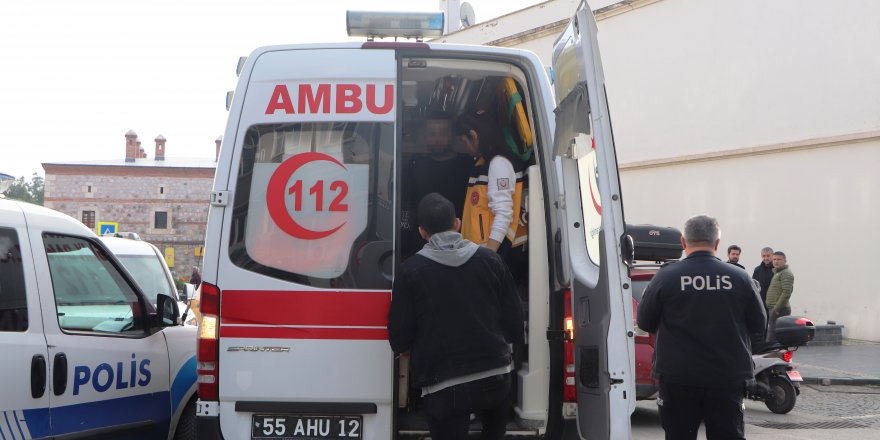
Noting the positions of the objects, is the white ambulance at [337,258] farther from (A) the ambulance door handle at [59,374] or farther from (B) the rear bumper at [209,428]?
(A) the ambulance door handle at [59,374]

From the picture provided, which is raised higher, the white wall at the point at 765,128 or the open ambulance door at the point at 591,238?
the white wall at the point at 765,128

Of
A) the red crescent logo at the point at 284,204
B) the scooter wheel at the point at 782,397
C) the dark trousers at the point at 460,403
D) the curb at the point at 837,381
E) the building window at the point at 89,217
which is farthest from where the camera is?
the building window at the point at 89,217

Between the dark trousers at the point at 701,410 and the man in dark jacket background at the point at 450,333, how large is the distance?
1013 millimetres

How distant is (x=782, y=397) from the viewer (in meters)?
9.92

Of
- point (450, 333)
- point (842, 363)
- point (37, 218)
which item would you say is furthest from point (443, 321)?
point (842, 363)

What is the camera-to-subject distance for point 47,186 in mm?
79812

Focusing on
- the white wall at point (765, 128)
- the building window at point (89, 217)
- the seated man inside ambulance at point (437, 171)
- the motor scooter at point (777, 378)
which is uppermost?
the building window at point (89, 217)

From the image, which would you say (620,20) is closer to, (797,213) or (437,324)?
(797,213)

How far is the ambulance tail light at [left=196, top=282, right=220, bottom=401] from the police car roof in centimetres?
105

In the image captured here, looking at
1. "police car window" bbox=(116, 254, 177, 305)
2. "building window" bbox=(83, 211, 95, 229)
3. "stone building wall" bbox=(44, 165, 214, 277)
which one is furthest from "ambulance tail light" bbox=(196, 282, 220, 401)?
"building window" bbox=(83, 211, 95, 229)

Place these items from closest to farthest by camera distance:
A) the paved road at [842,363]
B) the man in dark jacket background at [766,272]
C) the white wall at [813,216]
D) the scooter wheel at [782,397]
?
the scooter wheel at [782,397] → the paved road at [842,363] → the man in dark jacket background at [766,272] → the white wall at [813,216]

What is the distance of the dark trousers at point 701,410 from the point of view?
4727mm

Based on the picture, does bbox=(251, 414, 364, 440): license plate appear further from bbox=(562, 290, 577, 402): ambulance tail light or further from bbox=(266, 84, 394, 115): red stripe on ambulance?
bbox=(266, 84, 394, 115): red stripe on ambulance

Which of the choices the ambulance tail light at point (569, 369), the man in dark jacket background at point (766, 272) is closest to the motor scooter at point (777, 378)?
the man in dark jacket background at point (766, 272)
